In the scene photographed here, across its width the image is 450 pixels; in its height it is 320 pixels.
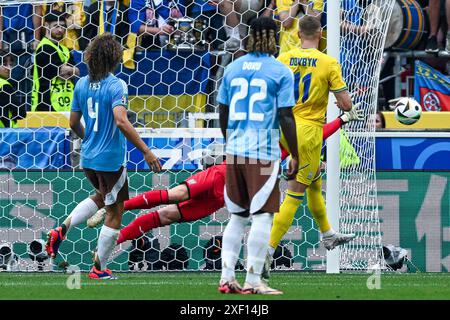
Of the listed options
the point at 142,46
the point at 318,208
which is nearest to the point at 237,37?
the point at 142,46

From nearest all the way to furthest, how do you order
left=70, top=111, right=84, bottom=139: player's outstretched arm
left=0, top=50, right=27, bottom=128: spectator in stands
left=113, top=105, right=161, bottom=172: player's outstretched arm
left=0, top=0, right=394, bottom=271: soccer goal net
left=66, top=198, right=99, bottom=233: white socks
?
left=113, top=105, right=161, bottom=172: player's outstretched arm
left=70, top=111, right=84, bottom=139: player's outstretched arm
left=66, top=198, right=99, bottom=233: white socks
left=0, top=0, right=394, bottom=271: soccer goal net
left=0, top=50, right=27, bottom=128: spectator in stands

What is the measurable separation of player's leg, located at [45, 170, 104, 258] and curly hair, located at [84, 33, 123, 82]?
2.76ft

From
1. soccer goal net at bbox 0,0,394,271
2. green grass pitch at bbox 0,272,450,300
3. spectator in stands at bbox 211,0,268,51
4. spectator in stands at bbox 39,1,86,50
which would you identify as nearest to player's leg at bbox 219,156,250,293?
green grass pitch at bbox 0,272,450,300

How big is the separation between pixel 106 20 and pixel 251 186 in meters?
→ 5.96

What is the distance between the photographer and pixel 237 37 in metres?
12.9

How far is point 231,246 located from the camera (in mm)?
8078

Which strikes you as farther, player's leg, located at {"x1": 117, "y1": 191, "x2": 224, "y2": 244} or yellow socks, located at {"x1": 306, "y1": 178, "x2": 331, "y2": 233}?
player's leg, located at {"x1": 117, "y1": 191, "x2": 224, "y2": 244}

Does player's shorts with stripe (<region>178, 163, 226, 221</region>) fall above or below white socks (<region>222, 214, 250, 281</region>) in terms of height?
above

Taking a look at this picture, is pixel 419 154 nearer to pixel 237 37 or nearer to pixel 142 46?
pixel 237 37

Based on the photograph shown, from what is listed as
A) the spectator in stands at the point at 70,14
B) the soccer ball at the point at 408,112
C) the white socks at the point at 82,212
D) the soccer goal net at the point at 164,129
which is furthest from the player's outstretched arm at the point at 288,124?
the spectator in stands at the point at 70,14

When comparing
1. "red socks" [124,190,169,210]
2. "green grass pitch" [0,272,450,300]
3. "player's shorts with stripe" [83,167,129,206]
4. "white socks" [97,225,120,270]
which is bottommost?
"green grass pitch" [0,272,450,300]

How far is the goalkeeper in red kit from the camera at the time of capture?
36.1ft

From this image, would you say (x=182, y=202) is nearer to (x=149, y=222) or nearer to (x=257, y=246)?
(x=149, y=222)

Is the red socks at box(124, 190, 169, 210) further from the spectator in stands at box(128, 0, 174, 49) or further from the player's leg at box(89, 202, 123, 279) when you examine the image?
the spectator in stands at box(128, 0, 174, 49)
